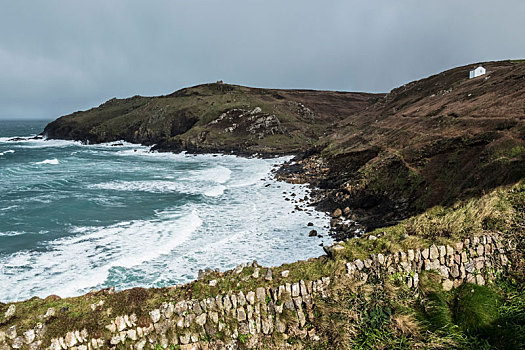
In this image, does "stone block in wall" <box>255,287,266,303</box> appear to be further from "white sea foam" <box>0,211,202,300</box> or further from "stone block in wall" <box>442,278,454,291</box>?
"white sea foam" <box>0,211,202,300</box>

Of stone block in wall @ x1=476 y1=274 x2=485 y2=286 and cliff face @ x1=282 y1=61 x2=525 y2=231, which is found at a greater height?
cliff face @ x1=282 y1=61 x2=525 y2=231

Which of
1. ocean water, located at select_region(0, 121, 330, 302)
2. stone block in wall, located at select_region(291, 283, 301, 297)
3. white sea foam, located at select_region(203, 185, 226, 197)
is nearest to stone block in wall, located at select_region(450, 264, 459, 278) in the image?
stone block in wall, located at select_region(291, 283, 301, 297)

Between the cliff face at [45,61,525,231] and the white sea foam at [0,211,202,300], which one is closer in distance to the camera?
the white sea foam at [0,211,202,300]

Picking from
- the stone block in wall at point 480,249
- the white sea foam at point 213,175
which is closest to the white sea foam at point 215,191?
the white sea foam at point 213,175

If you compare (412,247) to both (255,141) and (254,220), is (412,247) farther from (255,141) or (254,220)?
(255,141)

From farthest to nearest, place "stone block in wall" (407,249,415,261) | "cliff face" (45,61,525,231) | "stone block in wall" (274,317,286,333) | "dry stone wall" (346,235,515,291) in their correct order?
1. "cliff face" (45,61,525,231)
2. "stone block in wall" (407,249,415,261)
3. "dry stone wall" (346,235,515,291)
4. "stone block in wall" (274,317,286,333)

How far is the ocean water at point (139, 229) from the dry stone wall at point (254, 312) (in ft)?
26.0

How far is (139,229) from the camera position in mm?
22609

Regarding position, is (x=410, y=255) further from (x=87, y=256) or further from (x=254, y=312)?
(x=87, y=256)

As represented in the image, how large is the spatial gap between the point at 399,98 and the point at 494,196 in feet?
210

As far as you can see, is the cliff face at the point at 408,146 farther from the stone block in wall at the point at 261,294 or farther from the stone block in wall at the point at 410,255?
the stone block in wall at the point at 261,294

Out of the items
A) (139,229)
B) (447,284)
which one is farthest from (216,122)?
(447,284)

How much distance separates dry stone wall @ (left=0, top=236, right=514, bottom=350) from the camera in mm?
7098

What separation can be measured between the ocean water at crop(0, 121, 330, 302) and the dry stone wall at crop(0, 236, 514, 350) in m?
7.91
